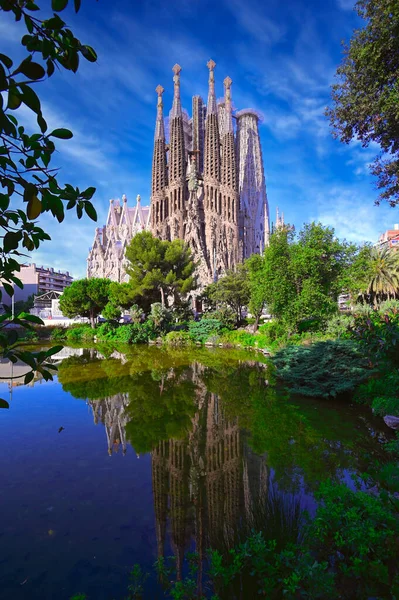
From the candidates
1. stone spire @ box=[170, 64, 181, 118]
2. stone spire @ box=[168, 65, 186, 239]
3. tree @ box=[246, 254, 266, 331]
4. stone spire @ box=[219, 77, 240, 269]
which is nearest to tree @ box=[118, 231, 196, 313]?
tree @ box=[246, 254, 266, 331]

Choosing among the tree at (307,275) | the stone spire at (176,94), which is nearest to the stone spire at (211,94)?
the stone spire at (176,94)

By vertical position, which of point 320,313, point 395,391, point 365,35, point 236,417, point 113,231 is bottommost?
point 236,417

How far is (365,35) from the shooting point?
7469 mm

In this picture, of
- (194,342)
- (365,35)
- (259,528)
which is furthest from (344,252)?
(259,528)

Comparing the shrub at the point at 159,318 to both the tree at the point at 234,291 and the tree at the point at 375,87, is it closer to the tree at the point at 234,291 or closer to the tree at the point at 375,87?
the tree at the point at 234,291

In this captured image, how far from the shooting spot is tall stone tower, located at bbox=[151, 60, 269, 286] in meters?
41.2

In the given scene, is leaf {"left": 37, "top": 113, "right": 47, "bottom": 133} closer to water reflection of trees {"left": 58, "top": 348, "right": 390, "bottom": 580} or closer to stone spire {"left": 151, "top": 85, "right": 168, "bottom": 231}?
water reflection of trees {"left": 58, "top": 348, "right": 390, "bottom": 580}

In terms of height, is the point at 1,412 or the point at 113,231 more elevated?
the point at 113,231

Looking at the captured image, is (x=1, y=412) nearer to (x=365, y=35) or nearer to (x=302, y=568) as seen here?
(x=302, y=568)

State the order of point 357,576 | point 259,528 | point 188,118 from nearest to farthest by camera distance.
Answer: point 357,576
point 259,528
point 188,118

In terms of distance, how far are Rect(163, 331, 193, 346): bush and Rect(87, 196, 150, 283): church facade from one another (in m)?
33.7

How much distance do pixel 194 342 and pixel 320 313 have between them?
10.1 m

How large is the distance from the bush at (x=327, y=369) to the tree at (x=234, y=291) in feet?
56.0

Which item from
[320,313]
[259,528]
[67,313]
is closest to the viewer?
[259,528]
